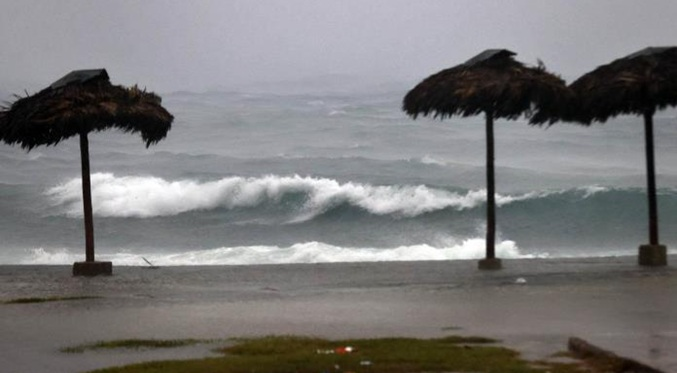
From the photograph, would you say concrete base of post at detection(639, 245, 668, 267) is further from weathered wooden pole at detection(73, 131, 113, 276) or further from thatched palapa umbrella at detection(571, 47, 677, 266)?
weathered wooden pole at detection(73, 131, 113, 276)

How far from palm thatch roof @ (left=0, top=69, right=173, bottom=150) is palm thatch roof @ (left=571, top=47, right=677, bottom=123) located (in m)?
6.50

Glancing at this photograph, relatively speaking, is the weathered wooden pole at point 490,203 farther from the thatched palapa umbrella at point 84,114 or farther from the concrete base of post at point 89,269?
the concrete base of post at point 89,269

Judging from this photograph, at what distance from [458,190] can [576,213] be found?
400cm

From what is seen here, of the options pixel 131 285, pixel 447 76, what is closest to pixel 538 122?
pixel 447 76

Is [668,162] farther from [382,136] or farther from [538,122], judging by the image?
[538,122]

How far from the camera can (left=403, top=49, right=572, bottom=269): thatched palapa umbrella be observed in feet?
75.3

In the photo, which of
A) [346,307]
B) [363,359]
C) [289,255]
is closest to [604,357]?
[363,359]

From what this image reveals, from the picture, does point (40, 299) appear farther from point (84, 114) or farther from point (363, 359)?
point (363, 359)

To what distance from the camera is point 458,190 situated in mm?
48656

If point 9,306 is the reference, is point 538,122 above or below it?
above

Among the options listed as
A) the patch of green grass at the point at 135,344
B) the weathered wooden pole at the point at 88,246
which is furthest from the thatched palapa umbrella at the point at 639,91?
the patch of green grass at the point at 135,344

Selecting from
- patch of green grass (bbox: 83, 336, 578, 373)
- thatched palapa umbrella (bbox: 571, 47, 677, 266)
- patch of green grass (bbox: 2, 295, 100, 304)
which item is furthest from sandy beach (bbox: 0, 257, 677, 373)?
thatched palapa umbrella (bbox: 571, 47, 677, 266)

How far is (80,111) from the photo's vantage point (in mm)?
22859

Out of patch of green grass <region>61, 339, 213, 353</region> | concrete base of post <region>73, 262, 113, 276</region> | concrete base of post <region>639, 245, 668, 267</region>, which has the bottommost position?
patch of green grass <region>61, 339, 213, 353</region>
